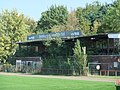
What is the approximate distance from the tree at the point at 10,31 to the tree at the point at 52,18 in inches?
1292

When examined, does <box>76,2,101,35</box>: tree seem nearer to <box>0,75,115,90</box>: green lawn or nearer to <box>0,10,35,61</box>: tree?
<box>0,10,35,61</box>: tree

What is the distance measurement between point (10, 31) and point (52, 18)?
39.6 meters

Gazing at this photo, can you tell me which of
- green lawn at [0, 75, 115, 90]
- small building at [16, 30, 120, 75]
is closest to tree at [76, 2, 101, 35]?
small building at [16, 30, 120, 75]

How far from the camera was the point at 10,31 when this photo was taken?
80.7 meters

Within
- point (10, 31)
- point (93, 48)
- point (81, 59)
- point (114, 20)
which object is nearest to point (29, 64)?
point (93, 48)

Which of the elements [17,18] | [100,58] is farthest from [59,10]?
[100,58]

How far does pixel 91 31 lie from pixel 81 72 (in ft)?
135

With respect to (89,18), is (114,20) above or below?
below

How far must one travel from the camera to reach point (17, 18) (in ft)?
268

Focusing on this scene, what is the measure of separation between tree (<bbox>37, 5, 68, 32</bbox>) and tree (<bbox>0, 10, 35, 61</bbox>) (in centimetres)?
3283

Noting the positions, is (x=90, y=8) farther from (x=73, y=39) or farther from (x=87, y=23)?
(x=73, y=39)

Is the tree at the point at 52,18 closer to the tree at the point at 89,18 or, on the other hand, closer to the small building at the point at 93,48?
the tree at the point at 89,18

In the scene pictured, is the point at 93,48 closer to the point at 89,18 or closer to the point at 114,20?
the point at 114,20

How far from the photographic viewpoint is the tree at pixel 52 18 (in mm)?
116750
